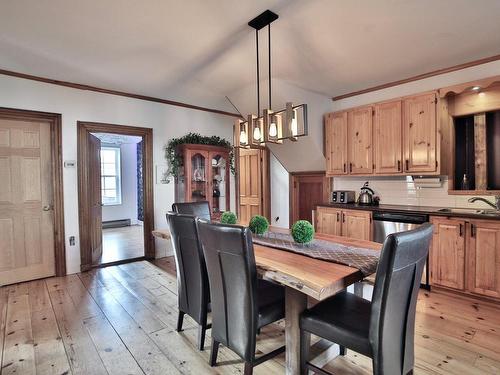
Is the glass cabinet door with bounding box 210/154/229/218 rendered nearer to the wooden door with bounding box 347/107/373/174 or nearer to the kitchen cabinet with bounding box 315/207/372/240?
the kitchen cabinet with bounding box 315/207/372/240

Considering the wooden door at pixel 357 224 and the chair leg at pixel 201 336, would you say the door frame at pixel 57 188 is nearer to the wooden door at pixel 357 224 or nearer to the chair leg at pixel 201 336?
the chair leg at pixel 201 336

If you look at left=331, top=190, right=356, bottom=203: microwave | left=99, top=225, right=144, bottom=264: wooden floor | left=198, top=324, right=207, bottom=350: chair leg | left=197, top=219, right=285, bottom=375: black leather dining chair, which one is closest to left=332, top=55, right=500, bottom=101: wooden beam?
left=331, top=190, right=356, bottom=203: microwave

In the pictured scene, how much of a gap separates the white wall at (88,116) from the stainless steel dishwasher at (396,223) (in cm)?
311

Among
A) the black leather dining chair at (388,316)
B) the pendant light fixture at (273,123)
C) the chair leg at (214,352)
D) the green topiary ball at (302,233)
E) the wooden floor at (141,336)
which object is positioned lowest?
the wooden floor at (141,336)

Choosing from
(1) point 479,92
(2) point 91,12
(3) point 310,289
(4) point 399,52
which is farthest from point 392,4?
(2) point 91,12

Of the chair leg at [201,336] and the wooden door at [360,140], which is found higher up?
the wooden door at [360,140]

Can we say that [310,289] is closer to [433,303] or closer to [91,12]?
[433,303]

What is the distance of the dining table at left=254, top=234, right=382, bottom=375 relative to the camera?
1.40 m

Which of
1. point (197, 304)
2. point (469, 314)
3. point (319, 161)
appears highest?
point (319, 161)

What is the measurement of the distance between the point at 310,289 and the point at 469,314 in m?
2.25

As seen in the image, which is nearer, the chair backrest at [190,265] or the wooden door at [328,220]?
the chair backrest at [190,265]

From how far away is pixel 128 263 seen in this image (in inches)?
169

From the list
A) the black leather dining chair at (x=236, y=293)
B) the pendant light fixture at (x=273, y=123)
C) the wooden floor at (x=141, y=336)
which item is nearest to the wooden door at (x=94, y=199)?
the wooden floor at (x=141, y=336)

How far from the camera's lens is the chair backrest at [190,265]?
2.00 metres
